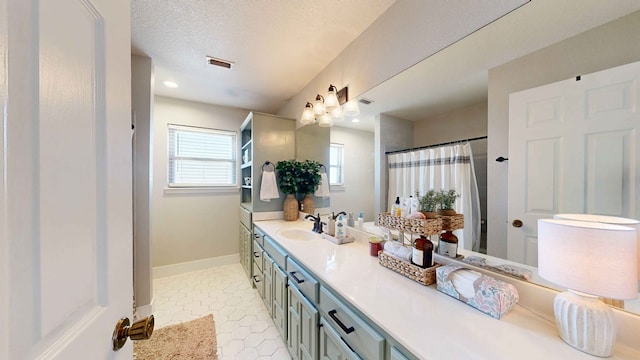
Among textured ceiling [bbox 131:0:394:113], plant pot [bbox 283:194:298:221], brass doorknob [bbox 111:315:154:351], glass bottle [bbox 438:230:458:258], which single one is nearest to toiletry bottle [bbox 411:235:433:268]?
glass bottle [bbox 438:230:458:258]

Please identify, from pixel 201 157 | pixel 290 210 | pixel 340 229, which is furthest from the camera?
pixel 201 157

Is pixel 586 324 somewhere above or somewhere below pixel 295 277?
above

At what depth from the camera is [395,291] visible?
3.28 ft

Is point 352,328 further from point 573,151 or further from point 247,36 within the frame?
point 247,36

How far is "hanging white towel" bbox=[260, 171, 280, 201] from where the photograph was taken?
2629 millimetres

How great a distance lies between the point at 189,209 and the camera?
3.16 metres

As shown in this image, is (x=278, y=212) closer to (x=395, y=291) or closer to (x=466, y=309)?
(x=395, y=291)

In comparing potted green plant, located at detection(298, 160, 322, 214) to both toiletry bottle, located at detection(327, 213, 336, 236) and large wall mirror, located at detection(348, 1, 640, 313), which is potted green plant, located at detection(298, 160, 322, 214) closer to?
toiletry bottle, located at detection(327, 213, 336, 236)

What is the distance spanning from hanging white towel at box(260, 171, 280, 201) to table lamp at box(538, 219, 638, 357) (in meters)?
2.31

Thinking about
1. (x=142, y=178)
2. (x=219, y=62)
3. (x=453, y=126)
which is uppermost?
(x=219, y=62)

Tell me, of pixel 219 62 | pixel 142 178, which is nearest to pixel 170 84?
pixel 219 62

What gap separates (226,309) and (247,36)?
2481mm

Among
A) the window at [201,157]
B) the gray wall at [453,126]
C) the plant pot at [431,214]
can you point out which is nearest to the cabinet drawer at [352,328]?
the plant pot at [431,214]

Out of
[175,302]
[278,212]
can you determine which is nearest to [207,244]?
[175,302]
